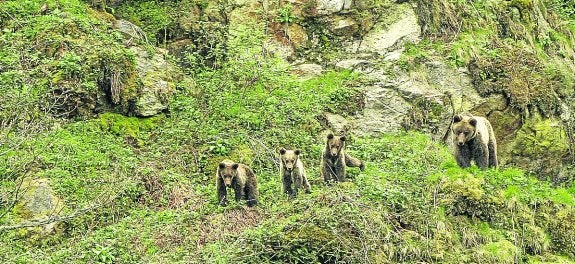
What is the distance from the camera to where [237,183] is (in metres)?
15.2

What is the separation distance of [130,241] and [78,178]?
2.57 meters

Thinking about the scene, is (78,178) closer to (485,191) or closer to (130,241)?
(130,241)

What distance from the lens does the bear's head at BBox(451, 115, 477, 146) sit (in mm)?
15516

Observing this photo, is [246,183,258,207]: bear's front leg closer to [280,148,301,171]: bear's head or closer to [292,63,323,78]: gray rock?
[280,148,301,171]: bear's head

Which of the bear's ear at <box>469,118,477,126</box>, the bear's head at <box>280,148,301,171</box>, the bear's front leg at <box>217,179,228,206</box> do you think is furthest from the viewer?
the bear's ear at <box>469,118,477,126</box>

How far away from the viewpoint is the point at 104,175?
1636cm

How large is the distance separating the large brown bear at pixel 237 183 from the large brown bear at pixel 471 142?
386cm

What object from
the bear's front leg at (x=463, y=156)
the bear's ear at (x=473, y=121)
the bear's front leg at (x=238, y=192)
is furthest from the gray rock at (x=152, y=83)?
the bear's ear at (x=473, y=121)

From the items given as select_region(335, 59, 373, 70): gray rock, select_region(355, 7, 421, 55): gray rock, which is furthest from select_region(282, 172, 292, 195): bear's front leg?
select_region(355, 7, 421, 55): gray rock

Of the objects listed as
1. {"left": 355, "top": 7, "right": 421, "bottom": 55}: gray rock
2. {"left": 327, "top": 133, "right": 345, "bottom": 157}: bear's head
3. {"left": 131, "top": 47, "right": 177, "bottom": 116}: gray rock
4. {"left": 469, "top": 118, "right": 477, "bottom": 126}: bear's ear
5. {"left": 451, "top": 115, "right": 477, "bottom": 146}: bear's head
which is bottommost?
{"left": 327, "top": 133, "right": 345, "bottom": 157}: bear's head

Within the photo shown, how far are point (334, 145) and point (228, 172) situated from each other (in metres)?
1.99

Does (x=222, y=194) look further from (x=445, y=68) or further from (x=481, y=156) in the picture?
(x=445, y=68)

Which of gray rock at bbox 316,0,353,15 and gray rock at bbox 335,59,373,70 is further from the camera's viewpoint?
gray rock at bbox 316,0,353,15

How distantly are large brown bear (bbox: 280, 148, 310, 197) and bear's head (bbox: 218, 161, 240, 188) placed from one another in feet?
2.82
